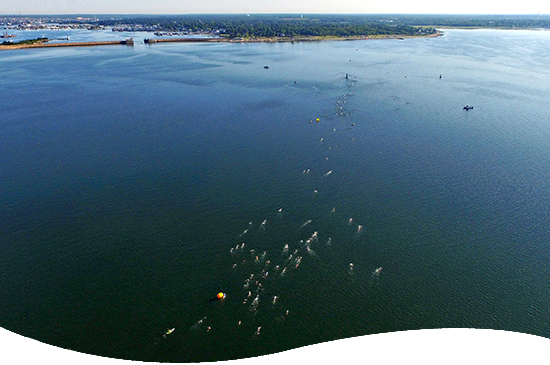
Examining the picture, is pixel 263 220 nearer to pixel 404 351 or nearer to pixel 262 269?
pixel 262 269

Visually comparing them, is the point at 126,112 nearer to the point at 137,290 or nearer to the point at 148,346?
the point at 137,290

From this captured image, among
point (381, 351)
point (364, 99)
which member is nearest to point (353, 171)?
point (381, 351)

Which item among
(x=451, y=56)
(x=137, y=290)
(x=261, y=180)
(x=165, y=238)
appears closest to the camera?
(x=137, y=290)

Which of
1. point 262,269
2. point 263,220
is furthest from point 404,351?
point 263,220

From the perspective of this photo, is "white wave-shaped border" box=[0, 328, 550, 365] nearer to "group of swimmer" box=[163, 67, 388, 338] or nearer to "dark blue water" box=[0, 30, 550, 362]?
"dark blue water" box=[0, 30, 550, 362]

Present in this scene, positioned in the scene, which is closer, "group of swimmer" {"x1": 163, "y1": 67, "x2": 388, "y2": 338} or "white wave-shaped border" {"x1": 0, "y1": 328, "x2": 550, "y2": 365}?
"white wave-shaped border" {"x1": 0, "y1": 328, "x2": 550, "y2": 365}

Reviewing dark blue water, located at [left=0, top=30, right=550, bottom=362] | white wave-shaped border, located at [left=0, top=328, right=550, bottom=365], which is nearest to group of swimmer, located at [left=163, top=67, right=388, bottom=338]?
dark blue water, located at [left=0, top=30, right=550, bottom=362]

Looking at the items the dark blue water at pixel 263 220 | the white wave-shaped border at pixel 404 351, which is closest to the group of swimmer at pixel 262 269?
the dark blue water at pixel 263 220
